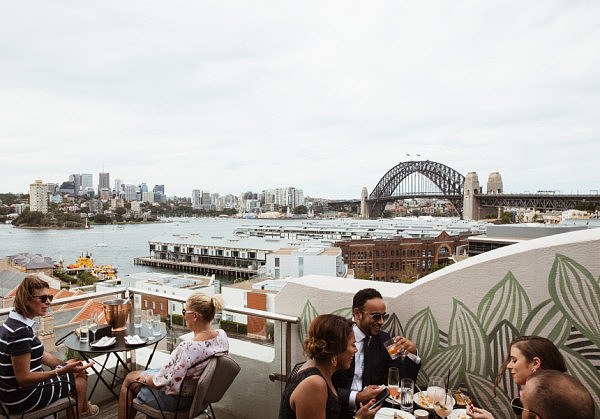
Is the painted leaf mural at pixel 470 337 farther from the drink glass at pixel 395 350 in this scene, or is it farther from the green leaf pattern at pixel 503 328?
the drink glass at pixel 395 350

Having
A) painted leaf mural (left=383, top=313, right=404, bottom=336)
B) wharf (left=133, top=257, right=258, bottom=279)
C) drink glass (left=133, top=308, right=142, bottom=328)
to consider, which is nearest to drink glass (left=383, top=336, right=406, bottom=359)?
painted leaf mural (left=383, top=313, right=404, bottom=336)

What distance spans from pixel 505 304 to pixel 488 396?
542mm

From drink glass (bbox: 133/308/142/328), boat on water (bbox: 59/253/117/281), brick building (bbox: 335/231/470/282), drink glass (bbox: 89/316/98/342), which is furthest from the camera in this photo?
boat on water (bbox: 59/253/117/281)

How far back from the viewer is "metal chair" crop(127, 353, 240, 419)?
186 cm

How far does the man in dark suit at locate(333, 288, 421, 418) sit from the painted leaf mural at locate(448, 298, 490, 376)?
0.86ft

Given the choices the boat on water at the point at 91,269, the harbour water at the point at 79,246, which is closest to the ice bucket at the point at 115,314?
the boat on water at the point at 91,269

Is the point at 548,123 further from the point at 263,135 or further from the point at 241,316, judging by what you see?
the point at 241,316

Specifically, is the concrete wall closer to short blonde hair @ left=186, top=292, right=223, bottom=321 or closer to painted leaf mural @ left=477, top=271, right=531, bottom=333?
painted leaf mural @ left=477, top=271, right=531, bottom=333

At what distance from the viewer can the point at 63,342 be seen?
8.39ft

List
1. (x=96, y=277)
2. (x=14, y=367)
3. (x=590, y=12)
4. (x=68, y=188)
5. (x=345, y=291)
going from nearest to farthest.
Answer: (x=14, y=367) → (x=345, y=291) → (x=590, y=12) → (x=96, y=277) → (x=68, y=188)

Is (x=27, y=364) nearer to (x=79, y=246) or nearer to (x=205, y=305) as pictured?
(x=205, y=305)

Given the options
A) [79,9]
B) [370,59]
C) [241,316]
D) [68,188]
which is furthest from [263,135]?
[241,316]

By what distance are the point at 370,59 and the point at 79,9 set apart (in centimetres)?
1519

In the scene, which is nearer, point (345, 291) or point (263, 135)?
point (345, 291)
